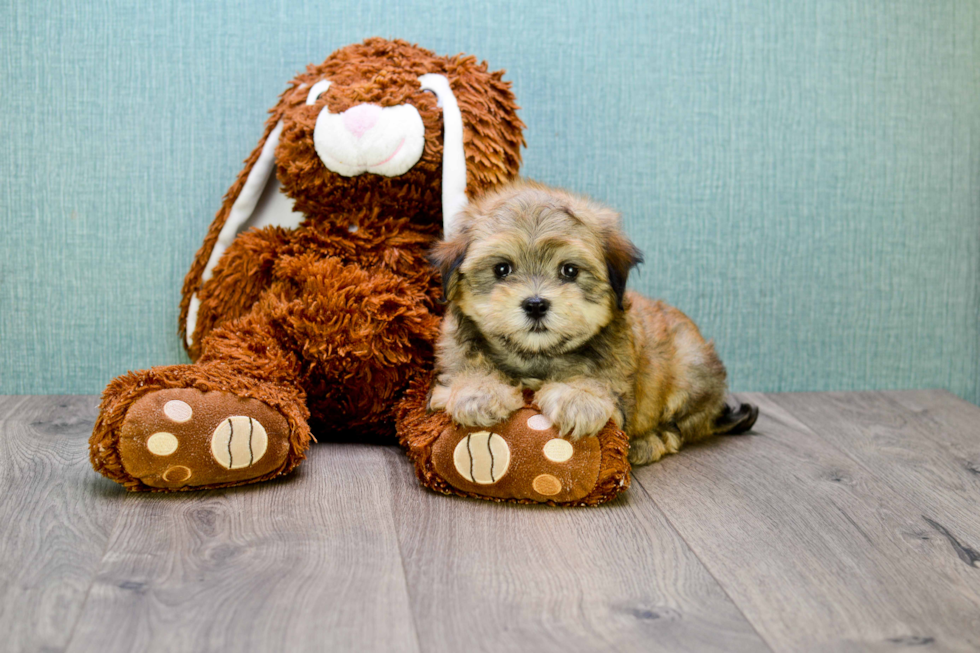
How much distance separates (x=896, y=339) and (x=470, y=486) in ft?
6.78

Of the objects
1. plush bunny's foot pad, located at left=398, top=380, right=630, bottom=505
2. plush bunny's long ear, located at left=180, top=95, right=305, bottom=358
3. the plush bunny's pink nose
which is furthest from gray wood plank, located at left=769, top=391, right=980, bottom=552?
plush bunny's long ear, located at left=180, top=95, right=305, bottom=358

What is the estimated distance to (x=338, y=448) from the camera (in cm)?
254

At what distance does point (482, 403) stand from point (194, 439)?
2.20 feet

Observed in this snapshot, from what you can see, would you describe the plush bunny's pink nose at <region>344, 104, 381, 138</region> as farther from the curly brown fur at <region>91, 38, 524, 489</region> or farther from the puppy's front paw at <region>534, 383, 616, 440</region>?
the puppy's front paw at <region>534, 383, 616, 440</region>

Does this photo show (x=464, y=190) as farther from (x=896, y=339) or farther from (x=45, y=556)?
(x=896, y=339)

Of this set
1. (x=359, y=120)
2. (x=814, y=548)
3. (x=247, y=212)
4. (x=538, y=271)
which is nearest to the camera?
(x=814, y=548)

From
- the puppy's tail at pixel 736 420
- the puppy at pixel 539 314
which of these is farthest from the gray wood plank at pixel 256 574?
the puppy's tail at pixel 736 420

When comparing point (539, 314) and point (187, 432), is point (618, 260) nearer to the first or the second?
point (539, 314)

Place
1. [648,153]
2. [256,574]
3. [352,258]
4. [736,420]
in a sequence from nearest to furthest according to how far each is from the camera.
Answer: [256,574] < [352,258] < [736,420] < [648,153]

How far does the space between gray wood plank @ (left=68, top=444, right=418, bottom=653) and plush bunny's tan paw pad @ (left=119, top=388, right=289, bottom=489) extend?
0.06m

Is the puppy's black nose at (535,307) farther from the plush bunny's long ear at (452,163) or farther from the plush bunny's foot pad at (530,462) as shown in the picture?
the plush bunny's long ear at (452,163)

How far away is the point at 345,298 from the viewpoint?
2.39 m

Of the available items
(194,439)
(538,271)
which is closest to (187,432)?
(194,439)

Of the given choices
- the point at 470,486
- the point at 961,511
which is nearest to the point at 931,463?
the point at 961,511
